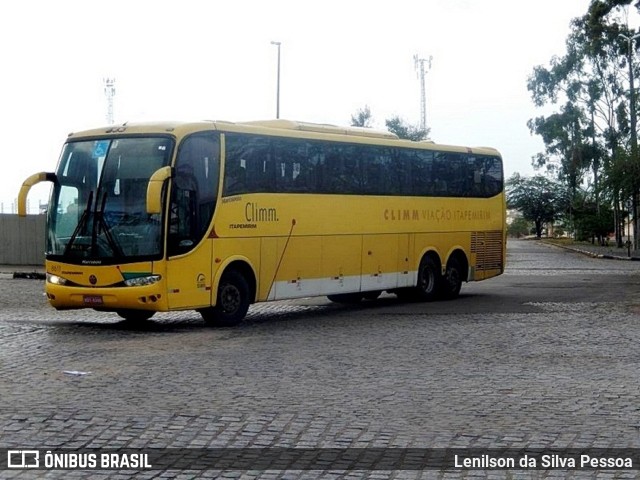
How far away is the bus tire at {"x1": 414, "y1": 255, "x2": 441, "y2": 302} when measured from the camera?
24031 mm

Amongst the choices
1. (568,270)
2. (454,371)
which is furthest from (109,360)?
(568,270)

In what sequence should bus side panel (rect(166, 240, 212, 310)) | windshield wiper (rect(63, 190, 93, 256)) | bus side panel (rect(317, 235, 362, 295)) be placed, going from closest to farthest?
bus side panel (rect(166, 240, 212, 310)), windshield wiper (rect(63, 190, 93, 256)), bus side panel (rect(317, 235, 362, 295))

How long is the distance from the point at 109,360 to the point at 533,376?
15.8 feet

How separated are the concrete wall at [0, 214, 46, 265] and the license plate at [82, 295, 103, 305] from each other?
23538mm

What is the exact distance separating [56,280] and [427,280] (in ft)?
30.6

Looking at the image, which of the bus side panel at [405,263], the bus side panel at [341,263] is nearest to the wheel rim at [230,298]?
the bus side panel at [341,263]

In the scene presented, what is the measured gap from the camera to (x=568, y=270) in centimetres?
3856

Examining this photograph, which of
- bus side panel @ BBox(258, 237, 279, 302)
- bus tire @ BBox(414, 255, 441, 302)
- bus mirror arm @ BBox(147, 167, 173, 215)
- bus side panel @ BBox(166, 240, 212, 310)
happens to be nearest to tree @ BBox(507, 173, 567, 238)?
bus tire @ BBox(414, 255, 441, 302)

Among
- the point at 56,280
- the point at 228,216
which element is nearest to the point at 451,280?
the point at 228,216

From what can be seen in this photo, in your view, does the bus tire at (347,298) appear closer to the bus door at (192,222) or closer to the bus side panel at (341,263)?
the bus side panel at (341,263)

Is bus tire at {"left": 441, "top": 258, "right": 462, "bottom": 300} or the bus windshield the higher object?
the bus windshield

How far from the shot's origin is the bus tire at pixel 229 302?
1789 centimetres

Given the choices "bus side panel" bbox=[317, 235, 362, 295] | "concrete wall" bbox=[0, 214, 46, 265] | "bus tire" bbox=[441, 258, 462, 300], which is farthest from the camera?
"concrete wall" bbox=[0, 214, 46, 265]

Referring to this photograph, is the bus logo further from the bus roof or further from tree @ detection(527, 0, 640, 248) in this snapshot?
tree @ detection(527, 0, 640, 248)
